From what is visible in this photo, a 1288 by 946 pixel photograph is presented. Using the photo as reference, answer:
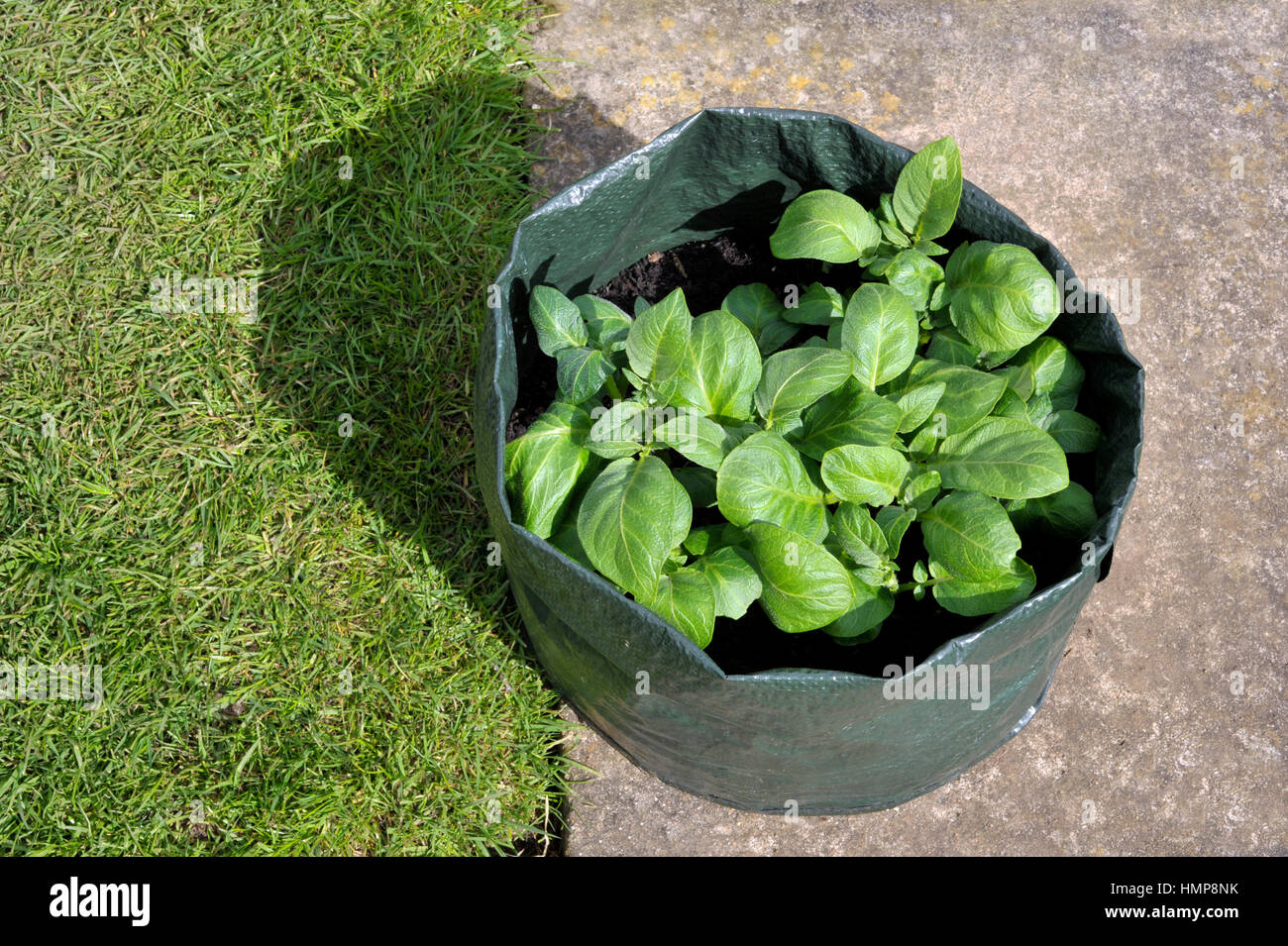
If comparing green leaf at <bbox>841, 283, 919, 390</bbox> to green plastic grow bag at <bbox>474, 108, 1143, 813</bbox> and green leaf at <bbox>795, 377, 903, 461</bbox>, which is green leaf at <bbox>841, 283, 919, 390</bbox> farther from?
green plastic grow bag at <bbox>474, 108, 1143, 813</bbox>

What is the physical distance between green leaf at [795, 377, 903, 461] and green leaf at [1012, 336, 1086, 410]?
23cm

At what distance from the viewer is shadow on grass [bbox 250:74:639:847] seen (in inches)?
86.2

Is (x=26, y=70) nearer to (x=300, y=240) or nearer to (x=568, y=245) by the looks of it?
(x=300, y=240)

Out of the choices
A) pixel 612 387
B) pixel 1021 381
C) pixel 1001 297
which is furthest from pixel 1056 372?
pixel 612 387

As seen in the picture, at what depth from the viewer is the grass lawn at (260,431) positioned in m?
2.02

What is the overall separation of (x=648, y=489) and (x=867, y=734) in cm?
45

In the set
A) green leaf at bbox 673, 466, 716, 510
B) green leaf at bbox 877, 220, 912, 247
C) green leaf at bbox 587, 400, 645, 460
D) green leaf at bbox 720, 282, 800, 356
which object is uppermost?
green leaf at bbox 877, 220, 912, 247

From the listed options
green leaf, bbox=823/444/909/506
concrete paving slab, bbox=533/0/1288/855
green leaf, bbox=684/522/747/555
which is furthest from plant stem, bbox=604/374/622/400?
concrete paving slab, bbox=533/0/1288/855

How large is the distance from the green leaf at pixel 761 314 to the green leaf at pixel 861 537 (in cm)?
35

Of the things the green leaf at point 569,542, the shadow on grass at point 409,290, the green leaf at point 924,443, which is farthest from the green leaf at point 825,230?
the shadow on grass at point 409,290

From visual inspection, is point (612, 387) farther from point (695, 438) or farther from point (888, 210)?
point (888, 210)

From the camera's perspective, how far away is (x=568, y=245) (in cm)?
168

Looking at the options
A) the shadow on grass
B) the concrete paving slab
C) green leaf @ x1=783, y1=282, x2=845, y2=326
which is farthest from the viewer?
the shadow on grass

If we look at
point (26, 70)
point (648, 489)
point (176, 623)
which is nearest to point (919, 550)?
point (648, 489)
